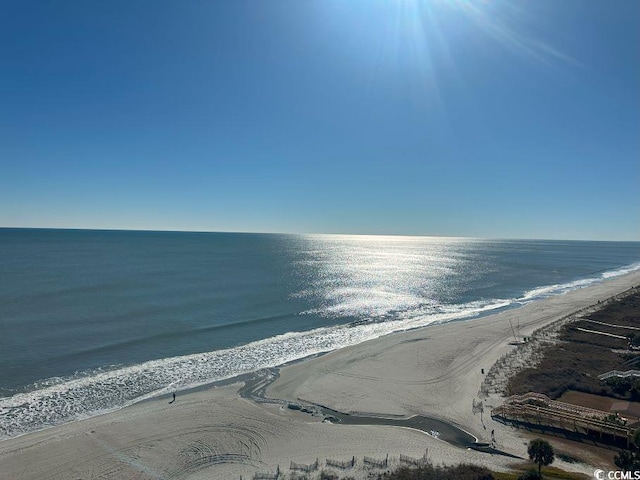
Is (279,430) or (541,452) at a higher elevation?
(541,452)

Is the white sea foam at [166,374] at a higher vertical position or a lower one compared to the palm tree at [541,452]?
lower

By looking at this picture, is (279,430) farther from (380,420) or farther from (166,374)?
(166,374)

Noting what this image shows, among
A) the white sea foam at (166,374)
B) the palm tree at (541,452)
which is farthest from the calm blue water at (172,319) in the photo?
the palm tree at (541,452)

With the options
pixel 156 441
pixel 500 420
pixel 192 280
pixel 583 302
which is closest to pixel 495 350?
pixel 500 420

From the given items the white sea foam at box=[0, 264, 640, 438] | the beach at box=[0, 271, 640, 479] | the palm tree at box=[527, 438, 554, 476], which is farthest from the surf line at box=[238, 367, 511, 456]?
the white sea foam at box=[0, 264, 640, 438]

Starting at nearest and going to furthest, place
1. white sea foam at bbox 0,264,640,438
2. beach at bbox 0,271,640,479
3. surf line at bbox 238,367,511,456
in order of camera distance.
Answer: beach at bbox 0,271,640,479 → surf line at bbox 238,367,511,456 → white sea foam at bbox 0,264,640,438

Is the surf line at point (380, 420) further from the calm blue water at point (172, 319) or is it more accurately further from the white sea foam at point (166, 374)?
the calm blue water at point (172, 319)

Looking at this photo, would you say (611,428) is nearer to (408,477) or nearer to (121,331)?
(408,477)

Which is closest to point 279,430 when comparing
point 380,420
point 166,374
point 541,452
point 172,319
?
point 380,420

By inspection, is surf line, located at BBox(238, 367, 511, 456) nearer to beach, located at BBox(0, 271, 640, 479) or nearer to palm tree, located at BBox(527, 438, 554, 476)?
beach, located at BBox(0, 271, 640, 479)
